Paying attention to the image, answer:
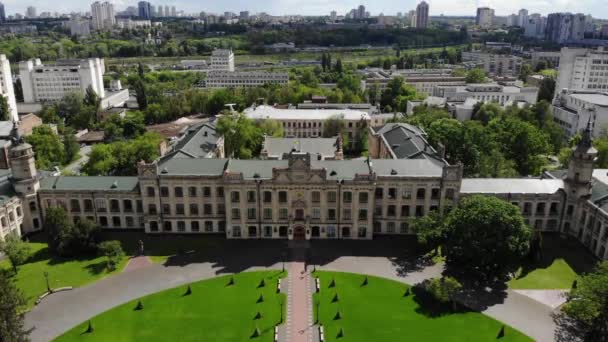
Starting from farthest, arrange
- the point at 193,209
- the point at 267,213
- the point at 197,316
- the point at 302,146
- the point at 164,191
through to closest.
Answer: the point at 302,146 < the point at 193,209 < the point at 164,191 < the point at 267,213 < the point at 197,316

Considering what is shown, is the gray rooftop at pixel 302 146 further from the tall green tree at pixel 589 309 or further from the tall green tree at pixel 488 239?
the tall green tree at pixel 589 309

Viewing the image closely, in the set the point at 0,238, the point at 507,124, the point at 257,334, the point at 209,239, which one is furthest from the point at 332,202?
the point at 507,124

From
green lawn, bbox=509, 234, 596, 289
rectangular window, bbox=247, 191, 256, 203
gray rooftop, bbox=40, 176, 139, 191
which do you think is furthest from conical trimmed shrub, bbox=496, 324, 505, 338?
gray rooftop, bbox=40, 176, 139, 191

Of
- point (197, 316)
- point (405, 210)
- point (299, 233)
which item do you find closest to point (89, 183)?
point (197, 316)

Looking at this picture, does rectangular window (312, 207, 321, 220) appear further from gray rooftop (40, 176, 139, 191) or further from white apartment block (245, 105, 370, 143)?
white apartment block (245, 105, 370, 143)

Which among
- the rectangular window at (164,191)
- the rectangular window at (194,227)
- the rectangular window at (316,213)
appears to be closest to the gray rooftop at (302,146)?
the rectangular window at (316,213)

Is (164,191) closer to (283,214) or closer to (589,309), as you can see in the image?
(283,214)
